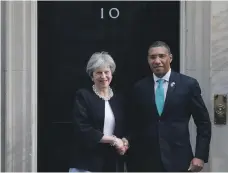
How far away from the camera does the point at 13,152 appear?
5551mm

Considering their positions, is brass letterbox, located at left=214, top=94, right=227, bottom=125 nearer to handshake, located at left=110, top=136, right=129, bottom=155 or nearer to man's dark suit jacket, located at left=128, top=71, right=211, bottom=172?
man's dark suit jacket, located at left=128, top=71, right=211, bottom=172

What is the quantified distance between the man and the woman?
196 millimetres

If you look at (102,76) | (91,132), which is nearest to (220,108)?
(102,76)

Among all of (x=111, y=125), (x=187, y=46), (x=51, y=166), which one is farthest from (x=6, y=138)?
(x=187, y=46)

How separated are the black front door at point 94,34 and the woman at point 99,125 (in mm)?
840

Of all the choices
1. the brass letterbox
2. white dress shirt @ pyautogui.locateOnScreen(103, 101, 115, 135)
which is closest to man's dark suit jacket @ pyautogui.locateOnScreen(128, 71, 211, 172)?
white dress shirt @ pyautogui.locateOnScreen(103, 101, 115, 135)

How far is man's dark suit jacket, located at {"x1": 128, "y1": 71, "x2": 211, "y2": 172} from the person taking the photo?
4746mm

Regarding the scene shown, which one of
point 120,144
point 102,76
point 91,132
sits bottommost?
point 120,144

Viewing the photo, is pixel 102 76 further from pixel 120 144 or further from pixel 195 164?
pixel 195 164

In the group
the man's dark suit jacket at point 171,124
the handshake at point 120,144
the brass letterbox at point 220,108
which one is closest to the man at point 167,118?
the man's dark suit jacket at point 171,124

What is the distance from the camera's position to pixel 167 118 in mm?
4754

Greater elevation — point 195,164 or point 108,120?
point 108,120

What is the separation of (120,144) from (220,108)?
1254 millimetres

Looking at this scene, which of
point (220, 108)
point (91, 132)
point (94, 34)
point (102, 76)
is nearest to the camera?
point (91, 132)
